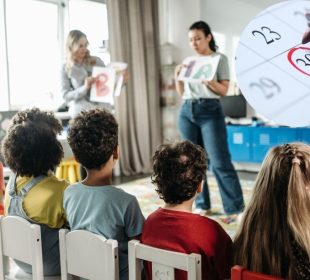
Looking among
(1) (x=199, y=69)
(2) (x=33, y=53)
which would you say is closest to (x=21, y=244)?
(1) (x=199, y=69)

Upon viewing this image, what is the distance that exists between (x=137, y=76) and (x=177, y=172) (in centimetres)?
354

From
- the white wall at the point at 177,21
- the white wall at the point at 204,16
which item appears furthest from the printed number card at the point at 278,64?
the white wall at the point at 177,21

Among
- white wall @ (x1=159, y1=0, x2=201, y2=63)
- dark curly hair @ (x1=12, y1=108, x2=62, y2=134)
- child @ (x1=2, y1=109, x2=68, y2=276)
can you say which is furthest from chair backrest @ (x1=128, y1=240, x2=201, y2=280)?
white wall @ (x1=159, y1=0, x2=201, y2=63)

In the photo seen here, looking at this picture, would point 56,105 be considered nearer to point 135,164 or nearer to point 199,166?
point 135,164

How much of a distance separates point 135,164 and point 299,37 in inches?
146

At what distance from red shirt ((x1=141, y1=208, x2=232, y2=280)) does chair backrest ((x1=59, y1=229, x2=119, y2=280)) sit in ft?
0.37

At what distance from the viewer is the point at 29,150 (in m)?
1.46

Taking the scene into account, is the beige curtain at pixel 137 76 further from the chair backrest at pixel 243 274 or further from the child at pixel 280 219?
the chair backrest at pixel 243 274

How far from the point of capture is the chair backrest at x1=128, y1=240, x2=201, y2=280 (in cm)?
95

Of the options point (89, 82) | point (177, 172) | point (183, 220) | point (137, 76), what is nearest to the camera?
point (183, 220)

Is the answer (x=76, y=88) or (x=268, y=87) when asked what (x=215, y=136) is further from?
(x=268, y=87)

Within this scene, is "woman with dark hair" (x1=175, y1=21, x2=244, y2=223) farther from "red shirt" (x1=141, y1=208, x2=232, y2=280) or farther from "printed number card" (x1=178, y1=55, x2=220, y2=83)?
"red shirt" (x1=141, y1=208, x2=232, y2=280)

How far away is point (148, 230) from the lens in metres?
1.15

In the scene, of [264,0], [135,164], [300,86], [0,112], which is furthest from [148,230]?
[264,0]
